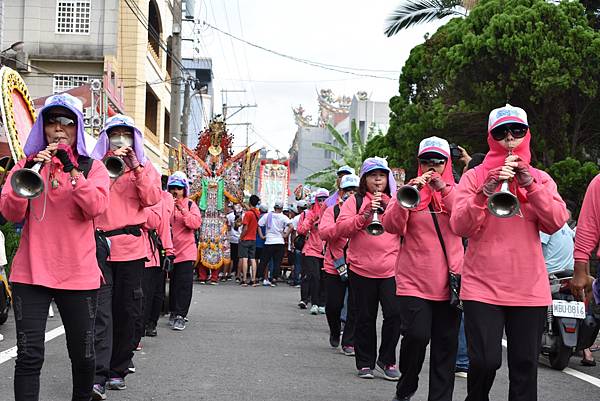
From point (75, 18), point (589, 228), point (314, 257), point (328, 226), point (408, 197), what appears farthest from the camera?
point (75, 18)

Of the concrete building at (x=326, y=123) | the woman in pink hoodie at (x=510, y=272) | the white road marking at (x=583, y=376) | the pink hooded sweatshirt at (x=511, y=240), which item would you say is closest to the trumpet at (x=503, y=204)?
the woman in pink hoodie at (x=510, y=272)

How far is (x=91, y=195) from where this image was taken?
18.0 feet

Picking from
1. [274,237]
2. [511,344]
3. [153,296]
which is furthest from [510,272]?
[274,237]

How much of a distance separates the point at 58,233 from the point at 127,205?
76.3 inches

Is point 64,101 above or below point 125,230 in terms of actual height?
above

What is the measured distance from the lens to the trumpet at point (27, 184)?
519cm

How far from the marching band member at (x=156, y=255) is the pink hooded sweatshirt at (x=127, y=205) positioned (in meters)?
0.32

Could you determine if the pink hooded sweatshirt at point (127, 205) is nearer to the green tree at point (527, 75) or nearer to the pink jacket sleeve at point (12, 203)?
the pink jacket sleeve at point (12, 203)

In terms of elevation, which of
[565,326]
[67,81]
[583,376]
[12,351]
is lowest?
[583,376]

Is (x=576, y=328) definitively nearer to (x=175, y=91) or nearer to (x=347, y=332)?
(x=347, y=332)

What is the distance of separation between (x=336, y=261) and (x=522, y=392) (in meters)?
4.81

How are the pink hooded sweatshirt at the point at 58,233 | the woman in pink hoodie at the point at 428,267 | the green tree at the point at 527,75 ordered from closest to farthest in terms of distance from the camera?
the pink hooded sweatshirt at the point at 58,233
the woman in pink hoodie at the point at 428,267
the green tree at the point at 527,75

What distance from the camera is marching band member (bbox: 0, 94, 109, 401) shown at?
5.38 meters

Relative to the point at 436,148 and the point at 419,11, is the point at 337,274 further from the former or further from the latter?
the point at 419,11
